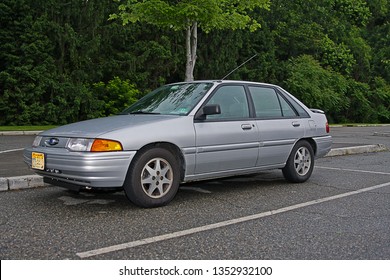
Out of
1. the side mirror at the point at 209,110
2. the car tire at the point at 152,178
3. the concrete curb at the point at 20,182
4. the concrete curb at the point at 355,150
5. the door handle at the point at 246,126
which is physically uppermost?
the side mirror at the point at 209,110

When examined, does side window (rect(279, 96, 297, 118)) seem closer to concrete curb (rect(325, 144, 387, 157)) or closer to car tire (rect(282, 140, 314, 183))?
car tire (rect(282, 140, 314, 183))

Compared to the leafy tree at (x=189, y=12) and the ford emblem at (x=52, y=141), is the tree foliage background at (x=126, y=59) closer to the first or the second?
the leafy tree at (x=189, y=12)

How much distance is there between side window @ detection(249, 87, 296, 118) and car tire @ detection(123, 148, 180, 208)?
1.72 metres

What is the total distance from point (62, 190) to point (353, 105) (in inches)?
1235

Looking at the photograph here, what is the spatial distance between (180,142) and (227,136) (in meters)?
0.73

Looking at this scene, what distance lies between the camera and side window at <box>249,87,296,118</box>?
5.98 meters

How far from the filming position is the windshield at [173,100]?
5.27 metres

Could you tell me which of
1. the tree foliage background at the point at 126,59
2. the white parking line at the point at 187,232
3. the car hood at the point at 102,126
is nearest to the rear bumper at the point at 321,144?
the white parking line at the point at 187,232

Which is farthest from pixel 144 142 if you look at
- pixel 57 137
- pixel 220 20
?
pixel 220 20

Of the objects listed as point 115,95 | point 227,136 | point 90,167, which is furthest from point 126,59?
point 90,167

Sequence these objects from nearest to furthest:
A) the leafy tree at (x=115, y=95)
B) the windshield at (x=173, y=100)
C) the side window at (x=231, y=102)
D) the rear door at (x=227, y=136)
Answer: the rear door at (x=227, y=136), the windshield at (x=173, y=100), the side window at (x=231, y=102), the leafy tree at (x=115, y=95)

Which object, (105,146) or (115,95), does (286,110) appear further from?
(115,95)

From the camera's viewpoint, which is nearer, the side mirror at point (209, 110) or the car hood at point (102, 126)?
the car hood at point (102, 126)

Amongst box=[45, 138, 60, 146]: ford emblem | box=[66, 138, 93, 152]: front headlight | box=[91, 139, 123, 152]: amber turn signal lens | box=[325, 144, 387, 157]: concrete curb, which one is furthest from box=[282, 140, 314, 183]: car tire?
box=[325, 144, 387, 157]: concrete curb
